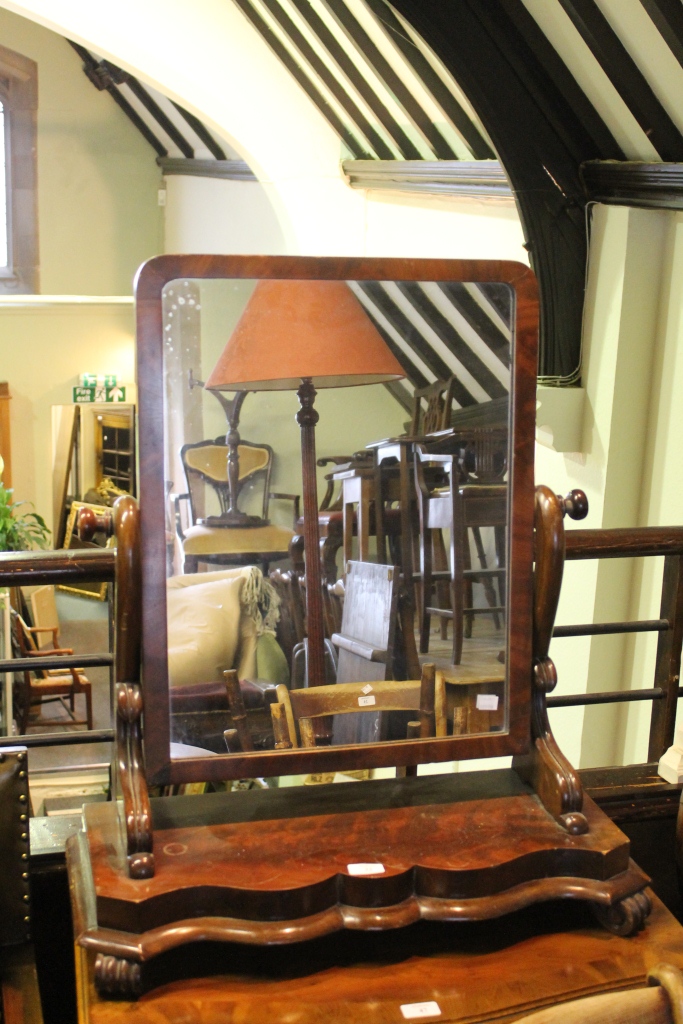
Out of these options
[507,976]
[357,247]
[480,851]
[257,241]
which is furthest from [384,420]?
[257,241]

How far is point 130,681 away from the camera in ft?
4.50

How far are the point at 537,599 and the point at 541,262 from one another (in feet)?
8.03

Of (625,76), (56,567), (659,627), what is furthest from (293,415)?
(625,76)

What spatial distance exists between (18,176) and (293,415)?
9461 mm

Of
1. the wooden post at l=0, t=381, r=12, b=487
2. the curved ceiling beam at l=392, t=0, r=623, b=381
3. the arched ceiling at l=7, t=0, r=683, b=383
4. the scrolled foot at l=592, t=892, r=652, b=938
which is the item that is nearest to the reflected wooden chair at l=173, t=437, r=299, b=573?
the scrolled foot at l=592, t=892, r=652, b=938

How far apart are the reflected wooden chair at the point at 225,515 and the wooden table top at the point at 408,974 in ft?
1.65

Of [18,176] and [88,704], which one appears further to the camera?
[18,176]

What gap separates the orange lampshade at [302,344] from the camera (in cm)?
137

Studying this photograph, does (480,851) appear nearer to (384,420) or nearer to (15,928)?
(384,420)

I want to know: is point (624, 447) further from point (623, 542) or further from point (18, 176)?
point (18, 176)

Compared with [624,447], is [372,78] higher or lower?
higher

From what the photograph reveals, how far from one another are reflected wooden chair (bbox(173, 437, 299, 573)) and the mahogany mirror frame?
0.12ft

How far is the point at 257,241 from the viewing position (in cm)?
827

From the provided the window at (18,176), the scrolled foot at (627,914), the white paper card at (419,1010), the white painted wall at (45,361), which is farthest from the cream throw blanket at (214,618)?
the window at (18,176)
